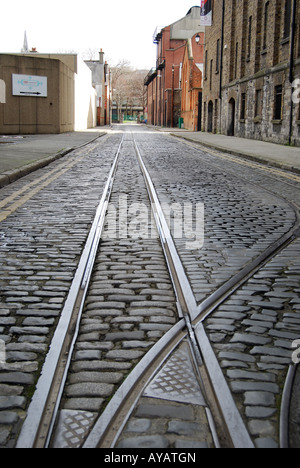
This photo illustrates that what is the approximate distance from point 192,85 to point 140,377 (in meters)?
53.5

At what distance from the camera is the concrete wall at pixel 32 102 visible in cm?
3089

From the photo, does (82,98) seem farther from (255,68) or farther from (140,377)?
(140,377)

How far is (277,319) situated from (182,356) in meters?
0.90

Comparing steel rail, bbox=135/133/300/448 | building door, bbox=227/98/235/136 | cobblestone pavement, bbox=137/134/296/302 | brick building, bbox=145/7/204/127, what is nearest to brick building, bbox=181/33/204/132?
brick building, bbox=145/7/204/127

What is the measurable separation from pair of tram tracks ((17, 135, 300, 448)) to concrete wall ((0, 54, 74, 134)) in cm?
2824

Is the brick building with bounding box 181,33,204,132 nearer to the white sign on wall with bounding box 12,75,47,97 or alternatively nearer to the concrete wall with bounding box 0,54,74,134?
the concrete wall with bounding box 0,54,74,134

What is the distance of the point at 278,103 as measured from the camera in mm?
25641

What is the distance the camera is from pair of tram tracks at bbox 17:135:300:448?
7.80 ft

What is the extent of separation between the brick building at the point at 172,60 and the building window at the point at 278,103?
141 ft

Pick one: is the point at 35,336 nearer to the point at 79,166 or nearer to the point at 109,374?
the point at 109,374

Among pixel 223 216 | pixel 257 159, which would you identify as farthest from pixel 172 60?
pixel 223 216
